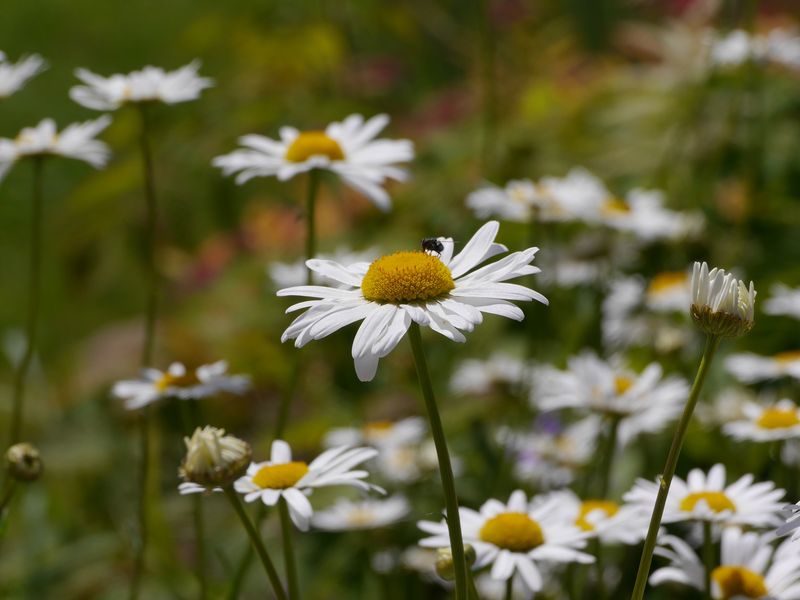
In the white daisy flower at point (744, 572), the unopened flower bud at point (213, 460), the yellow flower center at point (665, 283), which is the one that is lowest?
the white daisy flower at point (744, 572)

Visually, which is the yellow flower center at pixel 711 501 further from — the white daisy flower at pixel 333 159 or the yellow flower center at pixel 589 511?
the white daisy flower at pixel 333 159

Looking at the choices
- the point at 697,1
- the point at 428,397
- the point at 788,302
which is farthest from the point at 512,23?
the point at 428,397

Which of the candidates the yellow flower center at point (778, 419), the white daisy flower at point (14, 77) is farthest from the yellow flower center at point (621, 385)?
the white daisy flower at point (14, 77)

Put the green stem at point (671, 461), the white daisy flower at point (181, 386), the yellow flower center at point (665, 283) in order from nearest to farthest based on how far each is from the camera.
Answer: the green stem at point (671, 461), the white daisy flower at point (181, 386), the yellow flower center at point (665, 283)

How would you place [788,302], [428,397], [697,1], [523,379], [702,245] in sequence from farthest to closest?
[697,1] < [702,245] < [523,379] < [788,302] < [428,397]

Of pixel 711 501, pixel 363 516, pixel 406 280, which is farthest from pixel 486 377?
pixel 406 280

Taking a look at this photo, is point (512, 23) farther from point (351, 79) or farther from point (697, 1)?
point (351, 79)
